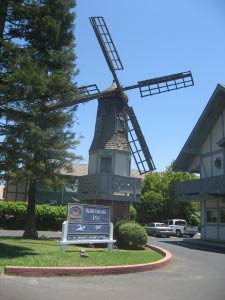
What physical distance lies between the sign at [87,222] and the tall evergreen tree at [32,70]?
3.31m

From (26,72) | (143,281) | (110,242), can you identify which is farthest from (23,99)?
(143,281)

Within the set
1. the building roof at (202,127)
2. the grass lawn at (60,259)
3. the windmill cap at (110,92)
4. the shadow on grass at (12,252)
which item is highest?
the windmill cap at (110,92)

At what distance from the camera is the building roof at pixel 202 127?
3014cm

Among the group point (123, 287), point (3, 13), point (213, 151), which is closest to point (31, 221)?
point (3, 13)

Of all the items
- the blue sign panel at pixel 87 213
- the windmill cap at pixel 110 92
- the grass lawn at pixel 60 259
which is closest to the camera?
the grass lawn at pixel 60 259

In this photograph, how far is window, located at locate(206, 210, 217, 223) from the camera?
31.0 m

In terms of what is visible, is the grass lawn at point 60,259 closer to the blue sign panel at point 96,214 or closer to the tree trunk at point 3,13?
the blue sign panel at point 96,214

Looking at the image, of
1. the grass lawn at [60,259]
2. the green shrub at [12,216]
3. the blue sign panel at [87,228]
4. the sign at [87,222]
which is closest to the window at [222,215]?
the sign at [87,222]

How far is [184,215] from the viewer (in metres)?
50.6

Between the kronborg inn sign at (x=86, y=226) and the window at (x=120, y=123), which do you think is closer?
the kronborg inn sign at (x=86, y=226)

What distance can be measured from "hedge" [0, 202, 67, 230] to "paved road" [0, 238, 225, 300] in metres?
24.6

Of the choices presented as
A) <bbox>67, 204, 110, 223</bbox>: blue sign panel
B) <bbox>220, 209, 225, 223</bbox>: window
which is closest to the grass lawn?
<bbox>67, 204, 110, 223</bbox>: blue sign panel

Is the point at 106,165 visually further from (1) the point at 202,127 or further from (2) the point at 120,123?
(1) the point at 202,127

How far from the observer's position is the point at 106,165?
102 feet
